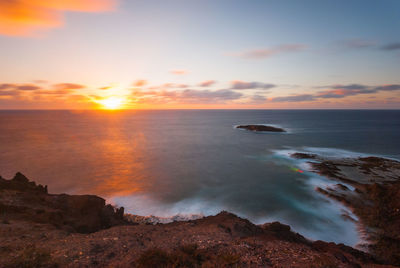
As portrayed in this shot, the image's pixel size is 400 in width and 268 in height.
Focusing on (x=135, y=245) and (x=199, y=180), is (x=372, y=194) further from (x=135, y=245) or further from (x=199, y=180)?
(x=135, y=245)

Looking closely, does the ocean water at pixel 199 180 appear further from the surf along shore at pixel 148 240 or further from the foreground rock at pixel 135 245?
the foreground rock at pixel 135 245

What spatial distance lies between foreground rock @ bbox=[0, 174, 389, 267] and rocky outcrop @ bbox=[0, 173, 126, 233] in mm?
53

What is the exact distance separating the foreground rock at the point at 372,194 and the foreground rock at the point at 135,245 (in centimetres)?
511

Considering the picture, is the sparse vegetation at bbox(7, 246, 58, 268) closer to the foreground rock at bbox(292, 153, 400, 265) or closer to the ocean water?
the ocean water

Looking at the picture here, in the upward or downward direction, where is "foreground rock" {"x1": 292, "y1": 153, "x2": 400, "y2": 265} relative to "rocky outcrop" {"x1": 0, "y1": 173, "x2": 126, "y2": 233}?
downward

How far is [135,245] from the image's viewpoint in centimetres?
960

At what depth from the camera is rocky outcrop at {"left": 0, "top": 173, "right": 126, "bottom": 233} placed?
475 inches

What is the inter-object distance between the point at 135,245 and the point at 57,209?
27.2 feet

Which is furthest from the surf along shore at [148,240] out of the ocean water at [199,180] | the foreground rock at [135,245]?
the ocean water at [199,180]

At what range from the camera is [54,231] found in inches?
412

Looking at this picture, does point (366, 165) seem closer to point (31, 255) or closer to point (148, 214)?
point (148, 214)

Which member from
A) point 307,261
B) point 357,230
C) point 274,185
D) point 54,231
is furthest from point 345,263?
point 274,185

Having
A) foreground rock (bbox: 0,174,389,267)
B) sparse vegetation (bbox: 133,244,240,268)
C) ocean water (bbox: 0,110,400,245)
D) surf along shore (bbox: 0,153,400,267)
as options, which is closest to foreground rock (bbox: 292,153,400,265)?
surf along shore (bbox: 0,153,400,267)

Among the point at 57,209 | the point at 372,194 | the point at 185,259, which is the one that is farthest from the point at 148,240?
the point at 372,194
